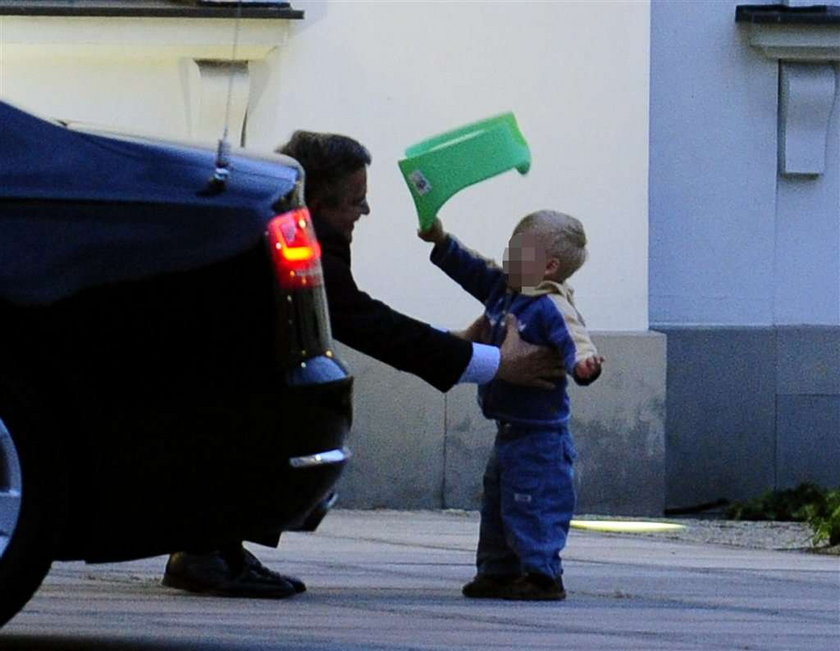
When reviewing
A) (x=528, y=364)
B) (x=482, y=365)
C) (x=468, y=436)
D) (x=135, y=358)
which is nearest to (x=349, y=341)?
(x=482, y=365)

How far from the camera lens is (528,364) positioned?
6430 millimetres

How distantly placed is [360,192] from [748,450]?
5.41 metres

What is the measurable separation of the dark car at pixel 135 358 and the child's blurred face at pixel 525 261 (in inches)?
65.5

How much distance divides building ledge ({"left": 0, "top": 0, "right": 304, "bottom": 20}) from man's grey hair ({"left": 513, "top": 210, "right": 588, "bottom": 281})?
3871 millimetres

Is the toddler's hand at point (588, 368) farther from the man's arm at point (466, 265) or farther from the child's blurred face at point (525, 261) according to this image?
the man's arm at point (466, 265)

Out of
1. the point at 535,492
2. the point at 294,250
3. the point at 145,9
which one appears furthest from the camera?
the point at 145,9

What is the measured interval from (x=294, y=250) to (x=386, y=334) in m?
1.32

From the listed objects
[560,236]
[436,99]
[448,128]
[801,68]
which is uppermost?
[801,68]

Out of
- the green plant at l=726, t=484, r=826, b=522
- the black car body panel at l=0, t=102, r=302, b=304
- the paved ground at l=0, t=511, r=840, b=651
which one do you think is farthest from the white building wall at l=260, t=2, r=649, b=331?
the black car body panel at l=0, t=102, r=302, b=304

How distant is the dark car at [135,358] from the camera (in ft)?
15.6

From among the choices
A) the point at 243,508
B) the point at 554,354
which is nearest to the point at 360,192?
the point at 554,354

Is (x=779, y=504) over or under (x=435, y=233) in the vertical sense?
under

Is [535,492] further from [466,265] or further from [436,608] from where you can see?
[466,265]

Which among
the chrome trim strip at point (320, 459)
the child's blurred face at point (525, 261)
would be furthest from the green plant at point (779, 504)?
the chrome trim strip at point (320, 459)
